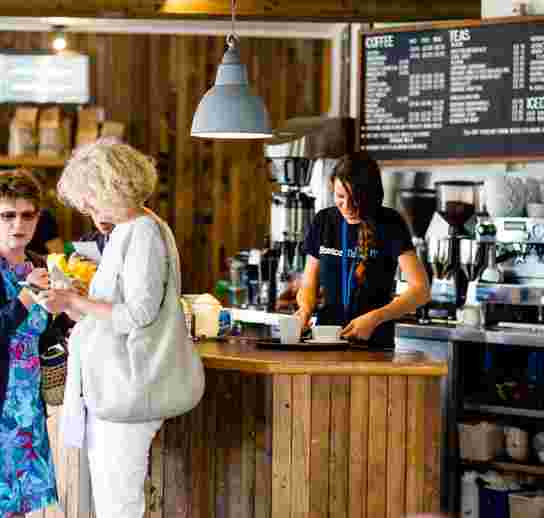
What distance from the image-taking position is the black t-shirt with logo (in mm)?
4020

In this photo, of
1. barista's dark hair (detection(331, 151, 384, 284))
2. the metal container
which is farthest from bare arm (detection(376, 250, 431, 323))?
the metal container

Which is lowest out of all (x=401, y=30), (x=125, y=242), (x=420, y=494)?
(x=420, y=494)

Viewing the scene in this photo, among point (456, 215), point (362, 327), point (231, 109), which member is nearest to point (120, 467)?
point (362, 327)

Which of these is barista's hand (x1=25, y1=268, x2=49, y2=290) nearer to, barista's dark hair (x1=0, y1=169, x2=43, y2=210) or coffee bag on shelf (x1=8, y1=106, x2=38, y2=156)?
barista's dark hair (x1=0, y1=169, x2=43, y2=210)

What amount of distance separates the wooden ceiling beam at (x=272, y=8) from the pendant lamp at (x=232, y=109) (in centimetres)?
156

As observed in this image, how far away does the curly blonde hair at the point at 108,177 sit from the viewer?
308 cm

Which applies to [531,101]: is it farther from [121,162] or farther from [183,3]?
[121,162]

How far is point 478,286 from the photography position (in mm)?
4867

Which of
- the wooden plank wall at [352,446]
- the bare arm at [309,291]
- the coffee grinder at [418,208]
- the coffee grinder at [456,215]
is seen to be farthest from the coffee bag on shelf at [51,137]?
the wooden plank wall at [352,446]

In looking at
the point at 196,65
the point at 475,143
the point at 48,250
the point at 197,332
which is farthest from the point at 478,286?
the point at 196,65

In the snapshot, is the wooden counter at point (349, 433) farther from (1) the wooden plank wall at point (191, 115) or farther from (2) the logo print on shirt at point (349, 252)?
(1) the wooden plank wall at point (191, 115)

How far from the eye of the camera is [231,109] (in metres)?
4.29

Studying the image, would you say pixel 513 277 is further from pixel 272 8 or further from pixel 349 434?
pixel 272 8

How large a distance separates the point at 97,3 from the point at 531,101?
224cm
